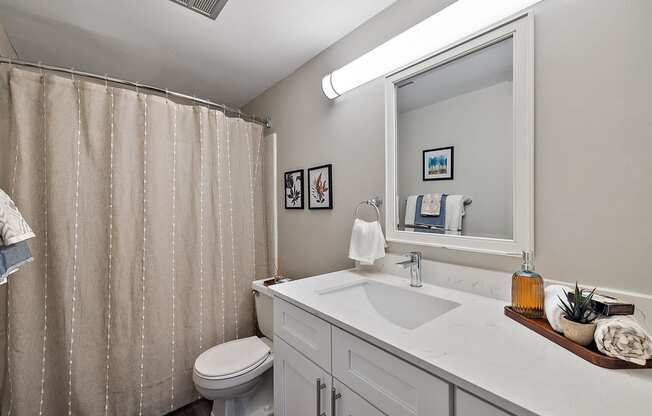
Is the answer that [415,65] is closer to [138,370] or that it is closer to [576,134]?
[576,134]

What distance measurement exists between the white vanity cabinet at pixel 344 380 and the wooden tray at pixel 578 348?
0.26m

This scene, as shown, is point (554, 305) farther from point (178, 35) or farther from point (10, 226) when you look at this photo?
point (178, 35)

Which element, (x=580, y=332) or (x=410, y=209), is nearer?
(x=580, y=332)

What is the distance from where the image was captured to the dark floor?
158 centimetres

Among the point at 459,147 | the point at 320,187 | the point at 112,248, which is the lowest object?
the point at 112,248

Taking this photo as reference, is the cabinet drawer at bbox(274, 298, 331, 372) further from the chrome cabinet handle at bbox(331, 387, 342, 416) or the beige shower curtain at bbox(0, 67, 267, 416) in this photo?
the beige shower curtain at bbox(0, 67, 267, 416)

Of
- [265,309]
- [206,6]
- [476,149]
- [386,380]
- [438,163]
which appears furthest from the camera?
[265,309]

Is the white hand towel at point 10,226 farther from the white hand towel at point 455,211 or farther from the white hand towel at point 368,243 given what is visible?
the white hand towel at point 455,211

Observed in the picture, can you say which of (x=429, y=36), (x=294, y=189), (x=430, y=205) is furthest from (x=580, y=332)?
(x=294, y=189)

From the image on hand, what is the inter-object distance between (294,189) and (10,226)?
4.55 ft

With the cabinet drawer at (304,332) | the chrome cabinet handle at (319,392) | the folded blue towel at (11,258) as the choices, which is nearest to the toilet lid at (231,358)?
the cabinet drawer at (304,332)

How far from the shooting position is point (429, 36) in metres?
1.05

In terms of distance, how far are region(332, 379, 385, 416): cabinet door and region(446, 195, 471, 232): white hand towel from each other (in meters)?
0.72

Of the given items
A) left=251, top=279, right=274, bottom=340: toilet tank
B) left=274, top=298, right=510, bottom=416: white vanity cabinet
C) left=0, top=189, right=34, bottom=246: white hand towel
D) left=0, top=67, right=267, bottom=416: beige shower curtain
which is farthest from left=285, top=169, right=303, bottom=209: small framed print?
left=0, top=189, right=34, bottom=246: white hand towel
